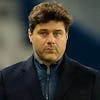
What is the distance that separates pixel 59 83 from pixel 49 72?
0.06m

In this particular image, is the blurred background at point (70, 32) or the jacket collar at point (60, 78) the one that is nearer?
the jacket collar at point (60, 78)

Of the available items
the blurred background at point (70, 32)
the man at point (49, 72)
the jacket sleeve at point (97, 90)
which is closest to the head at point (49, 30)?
the man at point (49, 72)

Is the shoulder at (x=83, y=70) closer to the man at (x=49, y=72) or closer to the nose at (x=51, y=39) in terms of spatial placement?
the man at (x=49, y=72)

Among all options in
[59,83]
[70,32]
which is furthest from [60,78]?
[70,32]

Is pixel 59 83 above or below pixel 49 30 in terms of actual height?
below

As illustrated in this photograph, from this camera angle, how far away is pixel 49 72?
1671 millimetres

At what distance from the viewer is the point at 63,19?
1.66m

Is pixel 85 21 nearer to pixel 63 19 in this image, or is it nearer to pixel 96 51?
pixel 96 51

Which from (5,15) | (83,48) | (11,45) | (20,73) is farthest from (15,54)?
Result: (20,73)

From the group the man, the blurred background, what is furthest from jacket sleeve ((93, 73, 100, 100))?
the blurred background

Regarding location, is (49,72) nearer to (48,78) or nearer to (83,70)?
(48,78)

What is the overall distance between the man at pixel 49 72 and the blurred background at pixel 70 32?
83 centimetres

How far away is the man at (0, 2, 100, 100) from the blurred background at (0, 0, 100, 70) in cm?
83

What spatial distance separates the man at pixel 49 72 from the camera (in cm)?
164
